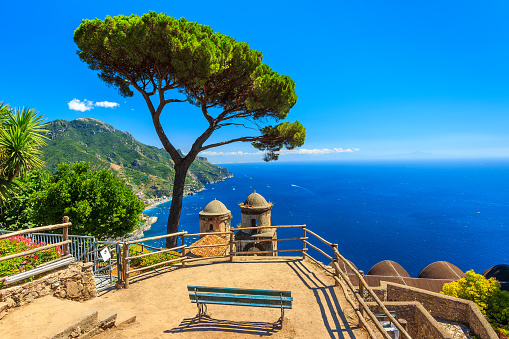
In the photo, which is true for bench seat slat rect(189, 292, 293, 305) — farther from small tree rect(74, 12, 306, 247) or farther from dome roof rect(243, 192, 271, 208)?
→ dome roof rect(243, 192, 271, 208)

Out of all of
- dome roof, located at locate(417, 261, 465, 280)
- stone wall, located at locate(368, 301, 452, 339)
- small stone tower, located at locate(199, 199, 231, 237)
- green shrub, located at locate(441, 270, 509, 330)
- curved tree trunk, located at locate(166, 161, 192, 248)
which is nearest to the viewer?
stone wall, located at locate(368, 301, 452, 339)

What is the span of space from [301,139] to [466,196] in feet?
526

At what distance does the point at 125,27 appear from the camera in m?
11.8

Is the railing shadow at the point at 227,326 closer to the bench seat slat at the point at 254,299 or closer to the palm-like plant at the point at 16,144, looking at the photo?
the bench seat slat at the point at 254,299

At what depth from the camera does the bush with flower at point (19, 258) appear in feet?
18.7

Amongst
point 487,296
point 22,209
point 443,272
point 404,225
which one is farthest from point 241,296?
point 404,225

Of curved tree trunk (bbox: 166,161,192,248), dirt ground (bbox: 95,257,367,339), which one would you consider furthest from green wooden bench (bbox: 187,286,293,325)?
curved tree trunk (bbox: 166,161,192,248)

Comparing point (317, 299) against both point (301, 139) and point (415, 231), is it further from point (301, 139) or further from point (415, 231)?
point (415, 231)

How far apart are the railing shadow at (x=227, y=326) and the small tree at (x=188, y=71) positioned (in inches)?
341

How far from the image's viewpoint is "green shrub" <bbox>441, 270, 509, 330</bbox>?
14.1 meters

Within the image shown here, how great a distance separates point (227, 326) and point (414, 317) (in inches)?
401

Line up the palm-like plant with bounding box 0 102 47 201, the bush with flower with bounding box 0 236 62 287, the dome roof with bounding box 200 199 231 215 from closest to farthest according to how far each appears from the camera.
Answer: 1. the bush with flower with bounding box 0 236 62 287
2. the palm-like plant with bounding box 0 102 47 201
3. the dome roof with bounding box 200 199 231 215

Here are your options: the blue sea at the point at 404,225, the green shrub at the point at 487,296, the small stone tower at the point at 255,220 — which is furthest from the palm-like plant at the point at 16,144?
the blue sea at the point at 404,225

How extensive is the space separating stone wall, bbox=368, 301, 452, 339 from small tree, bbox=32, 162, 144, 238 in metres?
15.0
